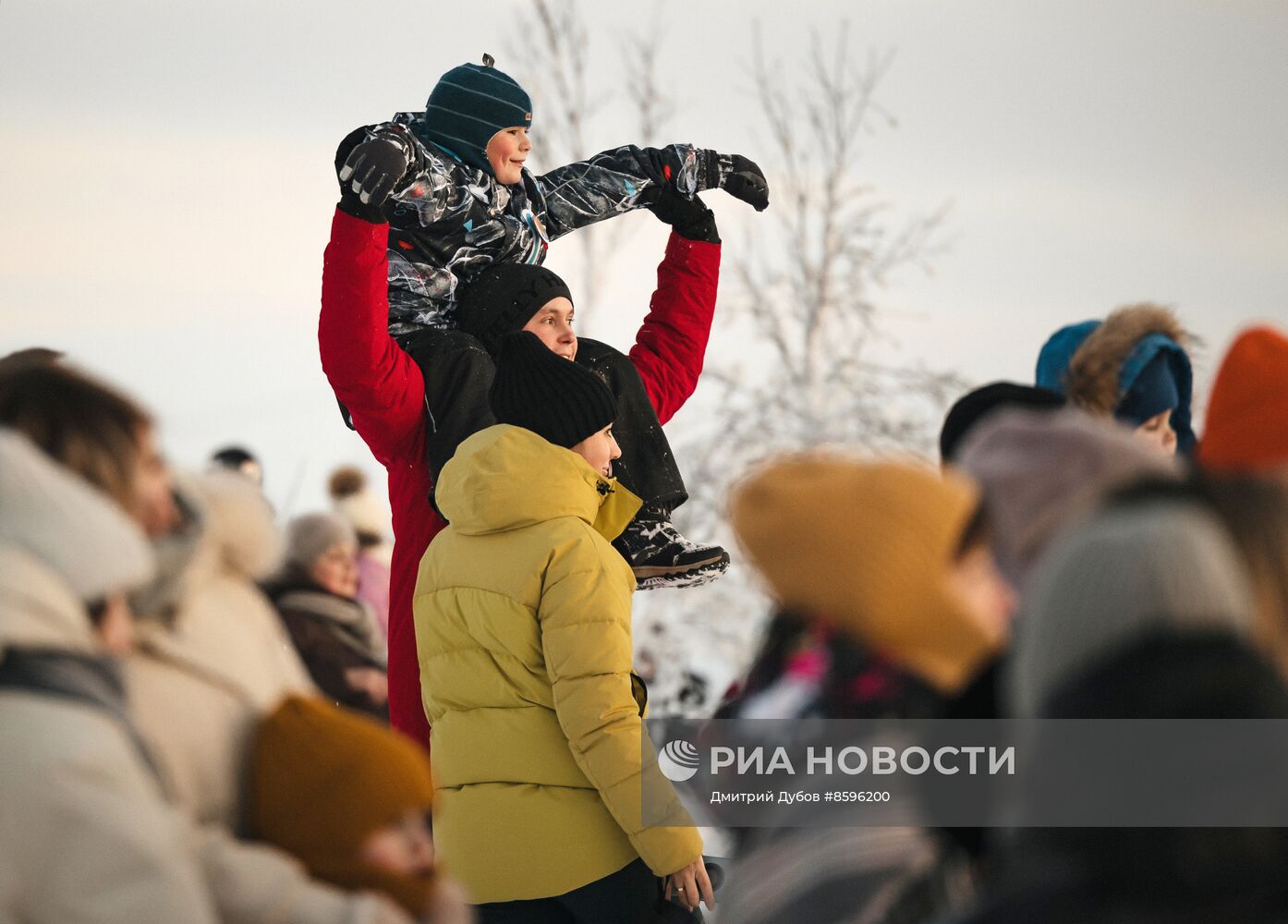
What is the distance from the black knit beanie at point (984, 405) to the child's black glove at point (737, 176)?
117 cm

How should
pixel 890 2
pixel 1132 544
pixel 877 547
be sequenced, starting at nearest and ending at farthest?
pixel 1132 544
pixel 877 547
pixel 890 2

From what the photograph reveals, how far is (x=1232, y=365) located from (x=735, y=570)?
7969 mm

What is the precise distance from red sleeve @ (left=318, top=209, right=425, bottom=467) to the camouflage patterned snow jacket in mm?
143

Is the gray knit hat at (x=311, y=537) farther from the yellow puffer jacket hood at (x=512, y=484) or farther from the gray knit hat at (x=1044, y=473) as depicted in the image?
the gray knit hat at (x=1044, y=473)

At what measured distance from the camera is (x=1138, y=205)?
939 cm

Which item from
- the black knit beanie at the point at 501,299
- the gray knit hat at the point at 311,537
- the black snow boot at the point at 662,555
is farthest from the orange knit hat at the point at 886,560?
the black knit beanie at the point at 501,299

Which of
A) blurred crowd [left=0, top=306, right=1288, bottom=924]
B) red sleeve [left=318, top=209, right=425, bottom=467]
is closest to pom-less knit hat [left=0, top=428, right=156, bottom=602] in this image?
blurred crowd [left=0, top=306, right=1288, bottom=924]

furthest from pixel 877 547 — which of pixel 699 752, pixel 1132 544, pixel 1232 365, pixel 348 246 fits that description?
pixel 348 246

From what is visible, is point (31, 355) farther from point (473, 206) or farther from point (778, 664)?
point (473, 206)

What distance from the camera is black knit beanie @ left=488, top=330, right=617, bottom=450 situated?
256 cm

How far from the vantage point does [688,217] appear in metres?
3.47

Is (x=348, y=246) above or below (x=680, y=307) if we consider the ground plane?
below

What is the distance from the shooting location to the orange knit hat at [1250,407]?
188 cm

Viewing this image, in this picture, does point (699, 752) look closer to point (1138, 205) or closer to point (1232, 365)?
point (1232, 365)
